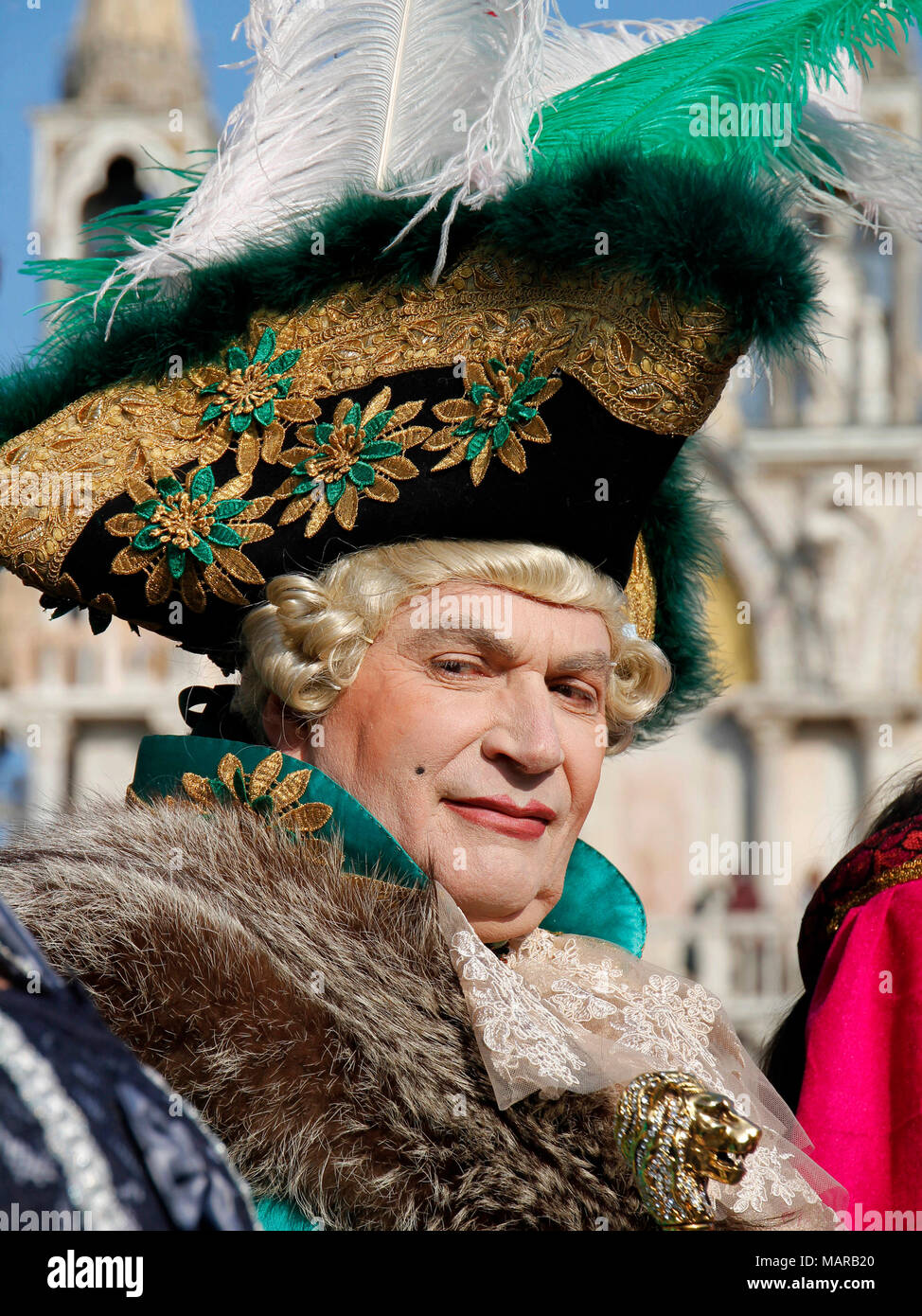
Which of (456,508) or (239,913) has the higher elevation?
(456,508)

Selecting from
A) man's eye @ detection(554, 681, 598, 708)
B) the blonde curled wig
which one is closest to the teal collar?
the blonde curled wig

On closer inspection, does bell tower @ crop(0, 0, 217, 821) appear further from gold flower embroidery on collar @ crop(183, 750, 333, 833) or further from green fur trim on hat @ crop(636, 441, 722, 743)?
gold flower embroidery on collar @ crop(183, 750, 333, 833)

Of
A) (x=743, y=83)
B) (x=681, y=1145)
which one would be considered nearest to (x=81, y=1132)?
(x=681, y=1145)

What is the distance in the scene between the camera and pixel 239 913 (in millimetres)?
1576

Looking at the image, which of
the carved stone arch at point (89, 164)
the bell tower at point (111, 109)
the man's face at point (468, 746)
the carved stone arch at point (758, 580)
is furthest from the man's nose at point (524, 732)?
the carved stone arch at point (89, 164)

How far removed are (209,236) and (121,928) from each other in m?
0.92

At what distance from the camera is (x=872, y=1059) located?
2152 mm

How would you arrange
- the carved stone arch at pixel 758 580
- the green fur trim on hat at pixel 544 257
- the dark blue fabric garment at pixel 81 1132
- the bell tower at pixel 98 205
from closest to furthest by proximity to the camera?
1. the dark blue fabric garment at pixel 81 1132
2. the green fur trim on hat at pixel 544 257
3. the bell tower at pixel 98 205
4. the carved stone arch at pixel 758 580

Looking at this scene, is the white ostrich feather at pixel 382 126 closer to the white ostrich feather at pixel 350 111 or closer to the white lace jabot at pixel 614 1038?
the white ostrich feather at pixel 350 111

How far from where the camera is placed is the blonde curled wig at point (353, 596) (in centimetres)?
185

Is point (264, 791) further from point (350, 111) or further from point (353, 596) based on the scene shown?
point (350, 111)

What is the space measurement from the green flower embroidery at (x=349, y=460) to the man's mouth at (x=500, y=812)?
1.20ft

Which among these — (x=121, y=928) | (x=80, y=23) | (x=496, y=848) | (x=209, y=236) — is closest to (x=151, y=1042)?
(x=121, y=928)
